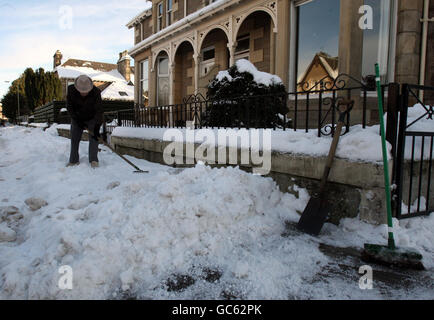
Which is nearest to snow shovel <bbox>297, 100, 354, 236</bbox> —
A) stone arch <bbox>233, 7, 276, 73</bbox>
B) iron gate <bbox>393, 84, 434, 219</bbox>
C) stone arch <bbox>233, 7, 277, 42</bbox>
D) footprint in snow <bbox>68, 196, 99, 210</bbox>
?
iron gate <bbox>393, 84, 434, 219</bbox>

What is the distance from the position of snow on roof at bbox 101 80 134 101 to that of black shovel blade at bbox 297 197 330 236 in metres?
32.6

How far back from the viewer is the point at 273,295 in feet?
6.33

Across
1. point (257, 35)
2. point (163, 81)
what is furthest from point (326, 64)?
point (163, 81)

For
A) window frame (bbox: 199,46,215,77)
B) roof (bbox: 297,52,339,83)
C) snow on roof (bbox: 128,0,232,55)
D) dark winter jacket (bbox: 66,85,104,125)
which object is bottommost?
dark winter jacket (bbox: 66,85,104,125)

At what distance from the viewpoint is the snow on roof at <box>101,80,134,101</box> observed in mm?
32906

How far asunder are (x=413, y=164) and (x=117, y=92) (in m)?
34.6

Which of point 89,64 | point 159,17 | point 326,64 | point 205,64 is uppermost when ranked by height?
point 89,64

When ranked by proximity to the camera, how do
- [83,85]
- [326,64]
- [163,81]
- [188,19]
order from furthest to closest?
[163,81] < [188,19] < [326,64] < [83,85]

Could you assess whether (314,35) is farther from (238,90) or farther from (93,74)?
(93,74)

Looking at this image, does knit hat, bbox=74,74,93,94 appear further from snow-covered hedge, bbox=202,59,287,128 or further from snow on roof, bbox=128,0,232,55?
snow on roof, bbox=128,0,232,55

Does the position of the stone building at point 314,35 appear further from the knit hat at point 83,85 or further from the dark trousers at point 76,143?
the dark trousers at point 76,143

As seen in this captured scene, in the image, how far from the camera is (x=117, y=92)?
111 ft

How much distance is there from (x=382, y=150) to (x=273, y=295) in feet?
5.54

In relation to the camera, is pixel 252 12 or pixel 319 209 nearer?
pixel 319 209
